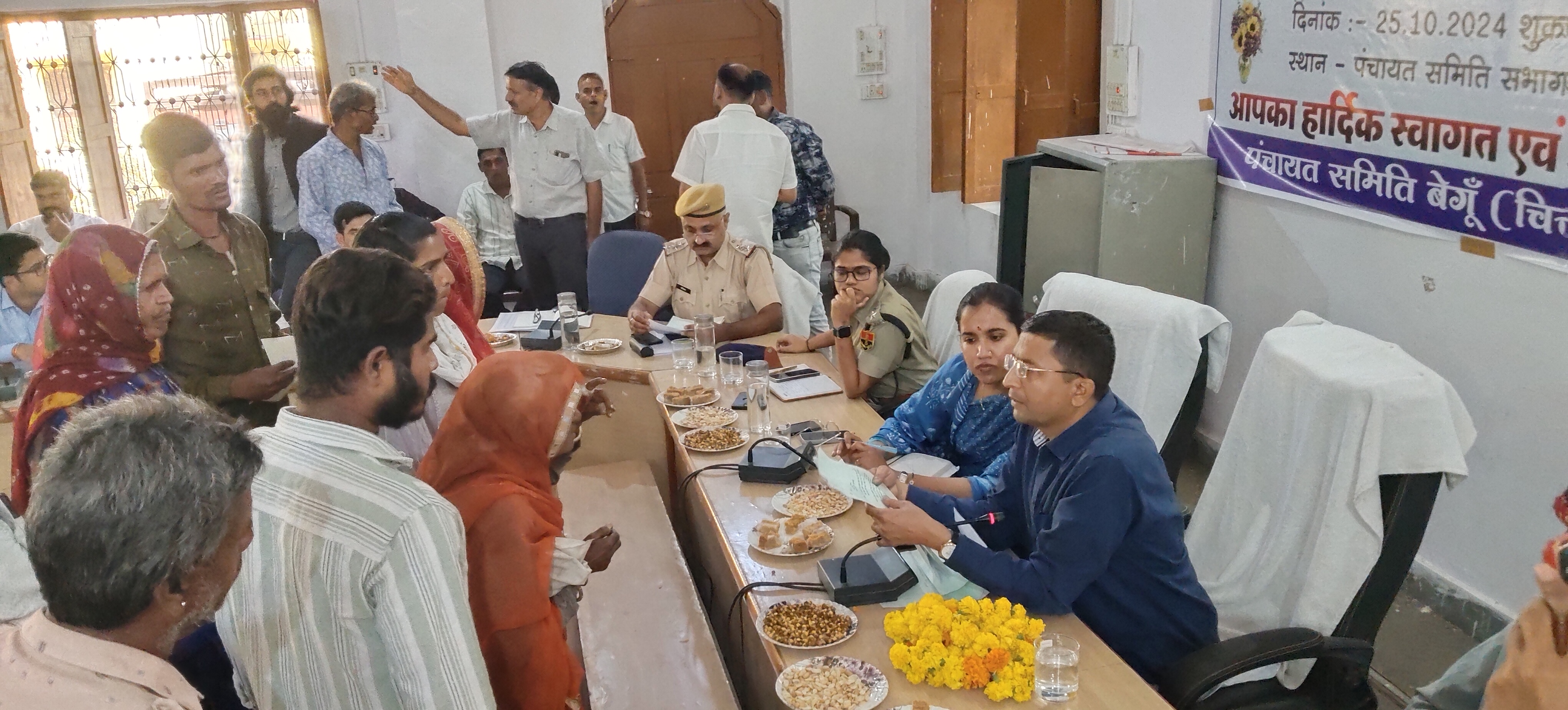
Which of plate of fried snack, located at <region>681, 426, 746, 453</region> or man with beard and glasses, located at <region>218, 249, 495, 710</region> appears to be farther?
plate of fried snack, located at <region>681, 426, 746, 453</region>

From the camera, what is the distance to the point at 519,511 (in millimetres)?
1863

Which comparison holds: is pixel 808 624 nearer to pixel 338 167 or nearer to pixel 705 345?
pixel 705 345

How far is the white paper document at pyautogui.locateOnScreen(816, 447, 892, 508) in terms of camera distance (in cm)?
205

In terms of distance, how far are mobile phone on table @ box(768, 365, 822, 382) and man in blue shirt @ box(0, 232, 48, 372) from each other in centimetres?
312

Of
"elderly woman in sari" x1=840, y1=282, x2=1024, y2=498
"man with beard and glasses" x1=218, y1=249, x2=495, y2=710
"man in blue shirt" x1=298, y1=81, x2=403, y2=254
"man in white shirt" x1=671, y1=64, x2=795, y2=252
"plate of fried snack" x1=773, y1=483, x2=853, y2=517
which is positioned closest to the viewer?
"man with beard and glasses" x1=218, y1=249, x2=495, y2=710

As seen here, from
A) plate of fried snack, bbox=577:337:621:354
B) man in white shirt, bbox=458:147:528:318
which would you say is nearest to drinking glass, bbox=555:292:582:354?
plate of fried snack, bbox=577:337:621:354

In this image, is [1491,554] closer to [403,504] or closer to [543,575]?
[543,575]

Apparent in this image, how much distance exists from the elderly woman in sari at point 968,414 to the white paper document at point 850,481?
1.73 feet

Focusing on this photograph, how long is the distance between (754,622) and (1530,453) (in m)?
2.31

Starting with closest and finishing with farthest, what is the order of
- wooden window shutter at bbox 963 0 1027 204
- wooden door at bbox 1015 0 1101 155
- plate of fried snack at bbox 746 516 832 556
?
plate of fried snack at bbox 746 516 832 556 → wooden door at bbox 1015 0 1101 155 → wooden window shutter at bbox 963 0 1027 204

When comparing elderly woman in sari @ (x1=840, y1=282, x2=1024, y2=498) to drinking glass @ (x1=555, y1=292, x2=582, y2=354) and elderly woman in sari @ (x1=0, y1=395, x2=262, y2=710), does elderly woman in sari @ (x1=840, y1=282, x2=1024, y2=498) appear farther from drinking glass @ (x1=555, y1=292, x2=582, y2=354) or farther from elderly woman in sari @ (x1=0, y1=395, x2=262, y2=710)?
elderly woman in sari @ (x1=0, y1=395, x2=262, y2=710)

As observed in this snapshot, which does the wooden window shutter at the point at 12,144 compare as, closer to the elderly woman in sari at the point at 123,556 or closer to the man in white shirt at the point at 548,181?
the man in white shirt at the point at 548,181

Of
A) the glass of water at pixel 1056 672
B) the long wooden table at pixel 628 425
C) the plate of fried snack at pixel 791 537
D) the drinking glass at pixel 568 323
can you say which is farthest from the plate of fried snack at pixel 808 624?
the drinking glass at pixel 568 323

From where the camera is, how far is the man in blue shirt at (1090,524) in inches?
79.7
